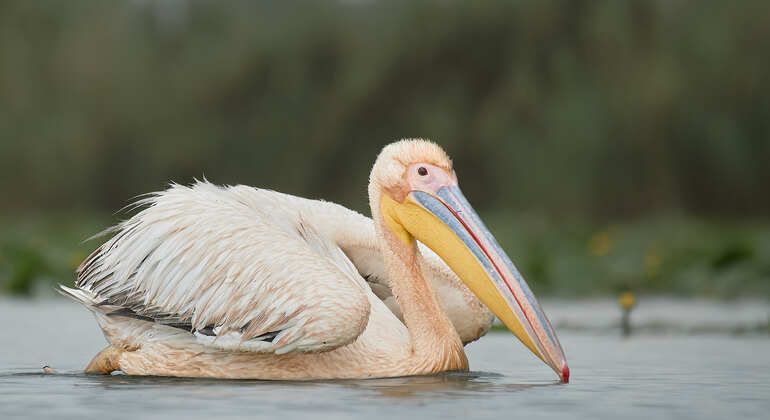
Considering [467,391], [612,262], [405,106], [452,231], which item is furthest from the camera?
[405,106]

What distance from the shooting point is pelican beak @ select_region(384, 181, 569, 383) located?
587 centimetres

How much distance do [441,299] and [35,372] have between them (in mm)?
1882

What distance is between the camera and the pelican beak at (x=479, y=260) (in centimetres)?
587

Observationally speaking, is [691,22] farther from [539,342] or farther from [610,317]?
[539,342]

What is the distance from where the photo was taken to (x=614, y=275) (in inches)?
451

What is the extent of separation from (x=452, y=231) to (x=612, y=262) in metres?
5.89

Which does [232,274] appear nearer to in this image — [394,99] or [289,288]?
[289,288]

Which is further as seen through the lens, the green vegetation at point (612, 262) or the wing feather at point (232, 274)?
the green vegetation at point (612, 262)

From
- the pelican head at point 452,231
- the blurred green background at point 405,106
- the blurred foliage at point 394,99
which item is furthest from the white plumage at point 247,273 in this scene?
the blurred foliage at point 394,99

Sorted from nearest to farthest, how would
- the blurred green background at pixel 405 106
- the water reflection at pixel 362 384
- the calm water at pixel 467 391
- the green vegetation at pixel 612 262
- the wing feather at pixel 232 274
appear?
1. the calm water at pixel 467 391
2. the water reflection at pixel 362 384
3. the wing feather at pixel 232 274
4. the green vegetation at pixel 612 262
5. the blurred green background at pixel 405 106

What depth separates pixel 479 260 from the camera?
604 centimetres

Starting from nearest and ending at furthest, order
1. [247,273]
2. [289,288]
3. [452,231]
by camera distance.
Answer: [289,288]
[247,273]
[452,231]

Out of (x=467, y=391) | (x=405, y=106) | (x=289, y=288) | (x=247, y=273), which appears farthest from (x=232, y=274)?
(x=405, y=106)

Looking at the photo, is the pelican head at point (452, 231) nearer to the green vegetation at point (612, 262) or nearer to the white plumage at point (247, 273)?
the white plumage at point (247, 273)
